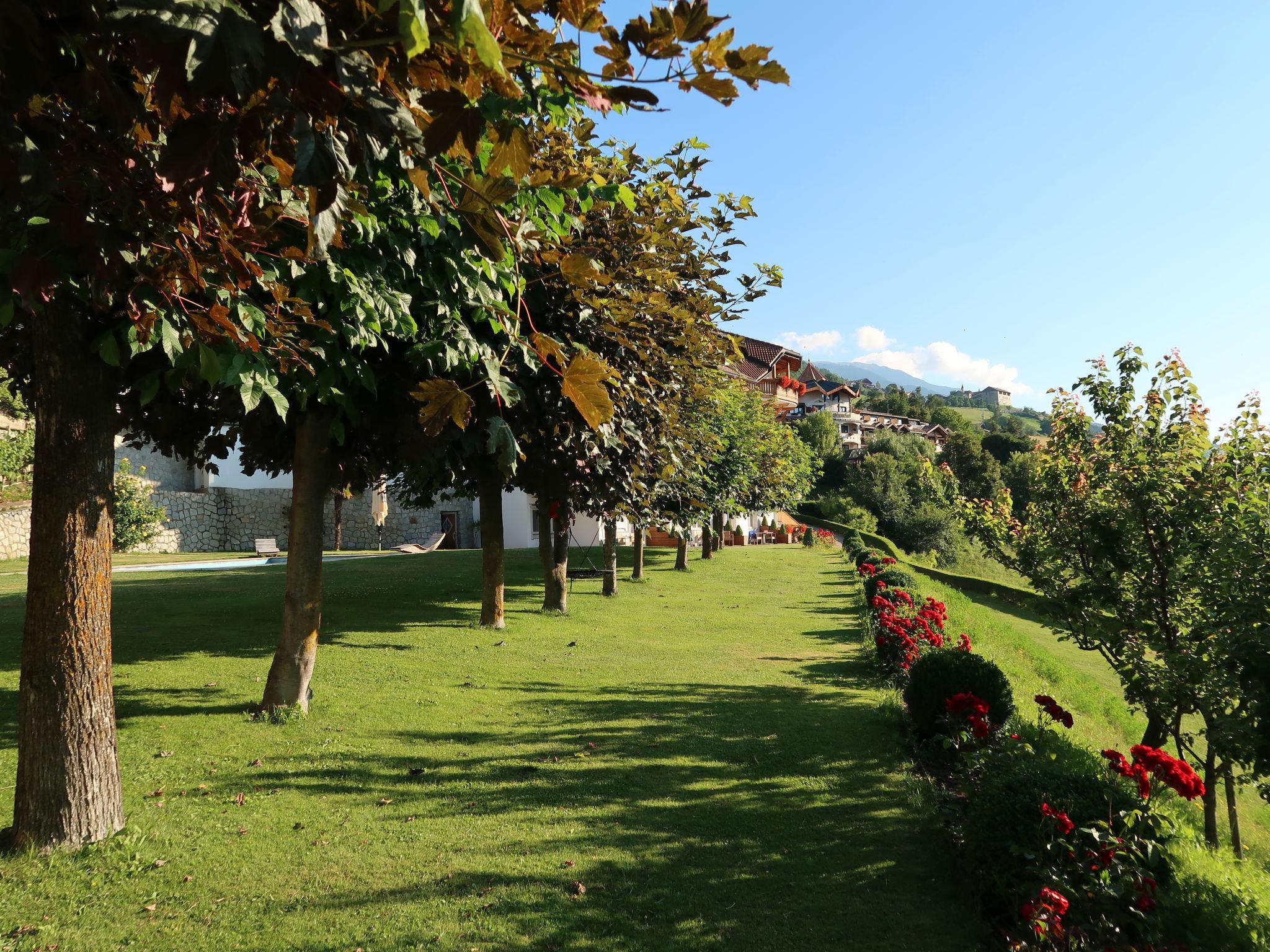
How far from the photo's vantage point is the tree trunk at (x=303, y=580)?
8.05 metres

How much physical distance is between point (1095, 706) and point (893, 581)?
13.4 ft

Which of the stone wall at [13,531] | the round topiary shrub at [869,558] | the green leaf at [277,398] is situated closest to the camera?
the green leaf at [277,398]

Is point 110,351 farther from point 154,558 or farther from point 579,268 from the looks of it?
point 154,558

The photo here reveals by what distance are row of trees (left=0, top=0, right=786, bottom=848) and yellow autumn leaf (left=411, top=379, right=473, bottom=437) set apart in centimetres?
1

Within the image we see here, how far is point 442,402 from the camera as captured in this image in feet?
7.79

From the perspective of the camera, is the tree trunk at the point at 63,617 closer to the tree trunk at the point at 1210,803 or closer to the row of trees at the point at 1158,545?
the row of trees at the point at 1158,545

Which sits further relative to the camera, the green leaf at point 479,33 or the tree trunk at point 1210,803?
the tree trunk at point 1210,803

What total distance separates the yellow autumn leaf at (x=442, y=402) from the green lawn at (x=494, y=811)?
10.1 ft

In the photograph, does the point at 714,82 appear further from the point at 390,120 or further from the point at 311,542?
the point at 311,542

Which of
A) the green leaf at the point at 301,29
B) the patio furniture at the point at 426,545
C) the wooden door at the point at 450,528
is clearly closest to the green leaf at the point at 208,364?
the green leaf at the point at 301,29

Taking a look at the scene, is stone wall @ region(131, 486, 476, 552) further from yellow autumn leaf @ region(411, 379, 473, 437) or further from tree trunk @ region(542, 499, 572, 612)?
yellow autumn leaf @ region(411, 379, 473, 437)

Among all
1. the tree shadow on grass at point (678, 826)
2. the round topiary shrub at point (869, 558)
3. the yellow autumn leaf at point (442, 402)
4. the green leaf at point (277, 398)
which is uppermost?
the green leaf at point (277, 398)

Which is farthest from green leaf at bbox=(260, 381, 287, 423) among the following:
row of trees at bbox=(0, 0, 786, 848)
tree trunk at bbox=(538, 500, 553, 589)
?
tree trunk at bbox=(538, 500, 553, 589)

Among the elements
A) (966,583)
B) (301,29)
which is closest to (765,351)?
(966,583)
